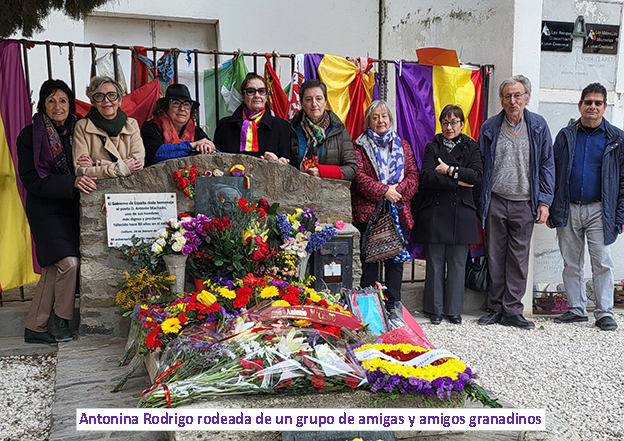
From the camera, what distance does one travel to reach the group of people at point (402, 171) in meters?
3.81

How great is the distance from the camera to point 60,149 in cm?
385

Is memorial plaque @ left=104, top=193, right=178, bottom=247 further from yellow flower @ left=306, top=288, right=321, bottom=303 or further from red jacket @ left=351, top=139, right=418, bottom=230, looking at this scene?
red jacket @ left=351, top=139, right=418, bottom=230

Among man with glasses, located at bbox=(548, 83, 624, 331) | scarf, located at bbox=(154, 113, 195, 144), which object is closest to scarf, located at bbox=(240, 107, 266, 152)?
scarf, located at bbox=(154, 113, 195, 144)

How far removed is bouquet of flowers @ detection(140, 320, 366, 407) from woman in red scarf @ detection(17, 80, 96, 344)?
59.9 inches

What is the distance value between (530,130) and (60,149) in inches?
144

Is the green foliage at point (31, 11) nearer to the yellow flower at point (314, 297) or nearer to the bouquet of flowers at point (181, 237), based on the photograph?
the bouquet of flowers at point (181, 237)

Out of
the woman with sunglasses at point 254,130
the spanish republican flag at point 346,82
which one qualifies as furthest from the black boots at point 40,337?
the spanish republican flag at point 346,82

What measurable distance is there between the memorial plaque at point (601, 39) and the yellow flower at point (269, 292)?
13.0ft

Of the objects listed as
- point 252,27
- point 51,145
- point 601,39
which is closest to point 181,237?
point 51,145

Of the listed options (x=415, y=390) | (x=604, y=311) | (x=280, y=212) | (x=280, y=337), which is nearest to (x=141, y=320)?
(x=280, y=337)

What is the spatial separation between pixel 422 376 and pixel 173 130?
263 centimetres

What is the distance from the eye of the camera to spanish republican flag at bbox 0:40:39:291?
412 centimetres

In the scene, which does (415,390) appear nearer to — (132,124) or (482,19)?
(132,124)

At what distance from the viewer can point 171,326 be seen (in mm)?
3029
